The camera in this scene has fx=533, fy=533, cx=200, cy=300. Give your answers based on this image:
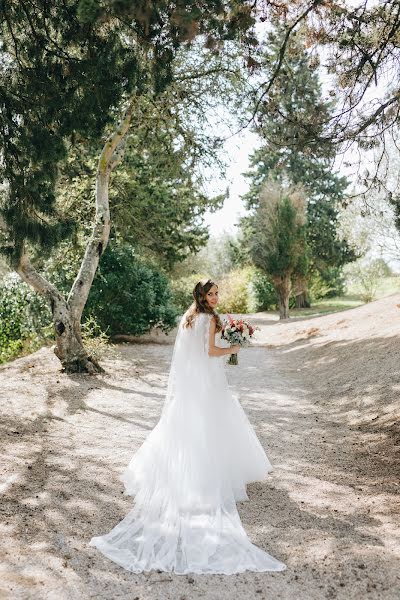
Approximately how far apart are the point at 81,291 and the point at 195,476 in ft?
23.2

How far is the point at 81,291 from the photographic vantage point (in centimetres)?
1109

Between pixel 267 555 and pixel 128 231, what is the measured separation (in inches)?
529

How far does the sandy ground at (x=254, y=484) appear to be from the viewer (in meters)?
3.37

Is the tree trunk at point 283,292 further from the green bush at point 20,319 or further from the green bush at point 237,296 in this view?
the green bush at point 20,319

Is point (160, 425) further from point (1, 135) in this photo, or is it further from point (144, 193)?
point (144, 193)

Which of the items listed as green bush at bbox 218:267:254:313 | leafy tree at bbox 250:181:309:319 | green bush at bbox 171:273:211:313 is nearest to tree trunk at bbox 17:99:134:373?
leafy tree at bbox 250:181:309:319

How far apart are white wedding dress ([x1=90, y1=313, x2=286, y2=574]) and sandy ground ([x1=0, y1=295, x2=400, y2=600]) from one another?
144 mm

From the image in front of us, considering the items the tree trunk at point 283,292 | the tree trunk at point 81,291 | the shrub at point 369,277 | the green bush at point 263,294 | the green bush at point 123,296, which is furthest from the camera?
the green bush at point 263,294

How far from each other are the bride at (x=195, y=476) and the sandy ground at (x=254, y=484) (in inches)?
5.9

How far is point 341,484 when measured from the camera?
5336mm

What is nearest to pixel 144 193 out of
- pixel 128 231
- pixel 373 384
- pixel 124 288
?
pixel 128 231

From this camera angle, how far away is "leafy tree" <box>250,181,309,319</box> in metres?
24.7

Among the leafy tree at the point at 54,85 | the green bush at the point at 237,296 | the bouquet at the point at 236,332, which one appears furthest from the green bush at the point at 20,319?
the green bush at the point at 237,296

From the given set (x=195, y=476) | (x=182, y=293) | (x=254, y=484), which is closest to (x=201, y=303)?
(x=195, y=476)
